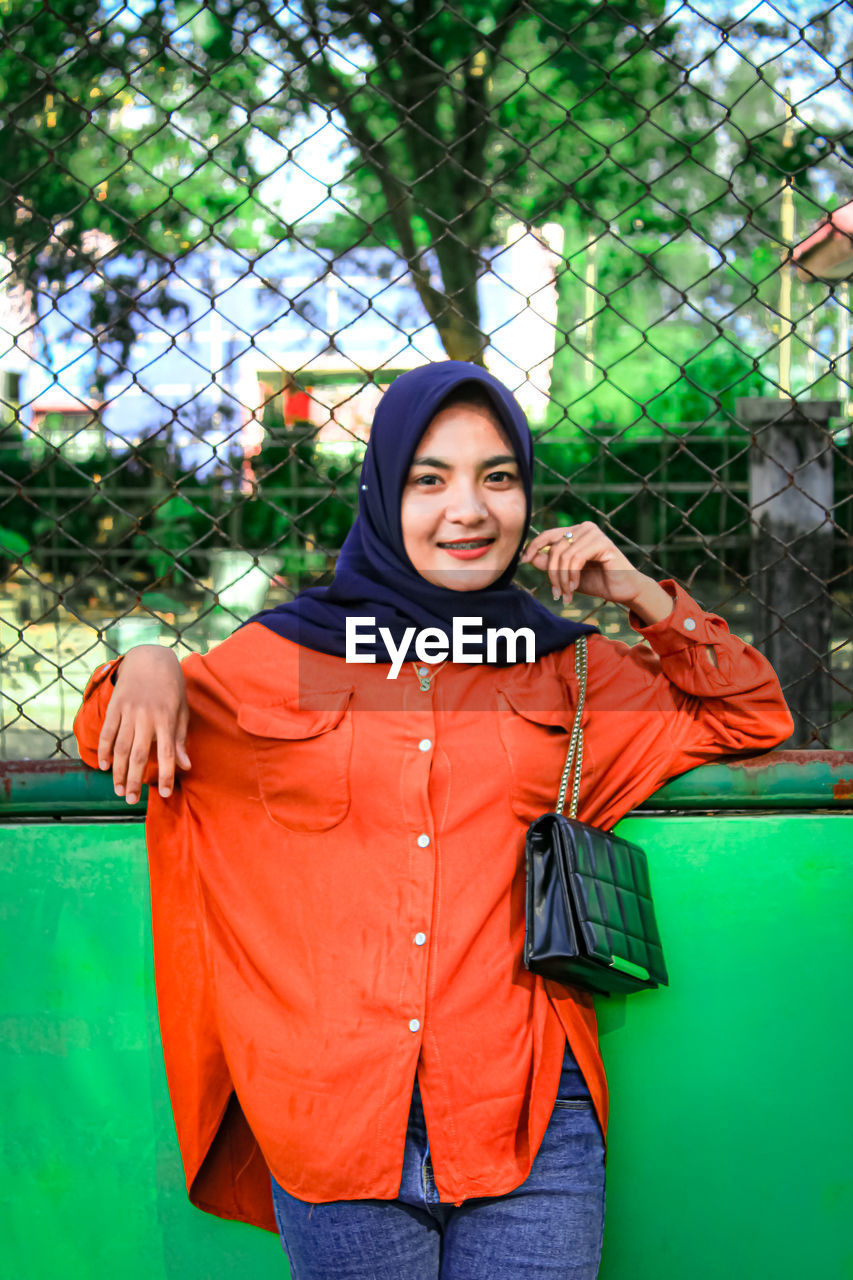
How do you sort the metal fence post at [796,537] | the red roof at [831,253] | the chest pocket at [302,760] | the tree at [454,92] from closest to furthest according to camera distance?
the chest pocket at [302,760]
the metal fence post at [796,537]
the red roof at [831,253]
the tree at [454,92]

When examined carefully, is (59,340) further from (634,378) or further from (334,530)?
(634,378)

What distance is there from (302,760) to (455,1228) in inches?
24.9

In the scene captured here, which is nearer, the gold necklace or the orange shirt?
the orange shirt

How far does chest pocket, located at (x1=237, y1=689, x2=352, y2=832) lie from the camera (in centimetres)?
140

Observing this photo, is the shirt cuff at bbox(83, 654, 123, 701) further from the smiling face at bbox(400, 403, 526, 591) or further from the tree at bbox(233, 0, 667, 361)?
the tree at bbox(233, 0, 667, 361)

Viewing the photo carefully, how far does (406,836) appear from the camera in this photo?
138cm

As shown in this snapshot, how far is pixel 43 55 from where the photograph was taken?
5.05m

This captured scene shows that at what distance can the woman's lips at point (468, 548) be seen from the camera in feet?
4.70

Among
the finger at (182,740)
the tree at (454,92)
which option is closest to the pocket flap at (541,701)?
the finger at (182,740)

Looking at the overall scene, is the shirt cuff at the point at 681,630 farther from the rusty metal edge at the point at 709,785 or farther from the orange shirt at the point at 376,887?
the rusty metal edge at the point at 709,785

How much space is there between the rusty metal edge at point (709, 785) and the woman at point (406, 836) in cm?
8

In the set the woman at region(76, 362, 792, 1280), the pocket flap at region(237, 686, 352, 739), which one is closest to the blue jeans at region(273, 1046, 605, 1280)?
the woman at region(76, 362, 792, 1280)

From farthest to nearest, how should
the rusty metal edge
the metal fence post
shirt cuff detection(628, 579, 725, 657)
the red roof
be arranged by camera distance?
the red roof, the metal fence post, the rusty metal edge, shirt cuff detection(628, 579, 725, 657)

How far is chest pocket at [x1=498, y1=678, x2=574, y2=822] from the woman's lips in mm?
199
